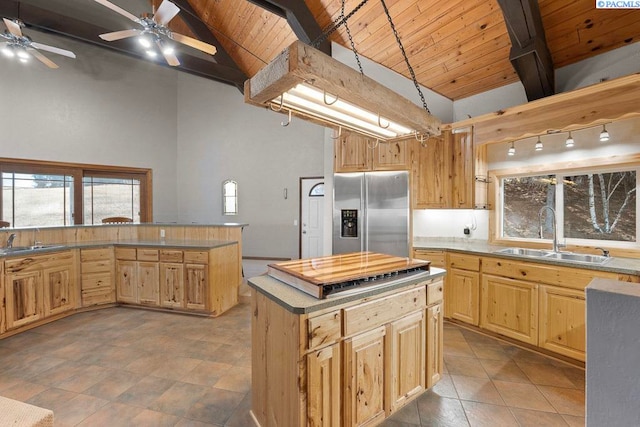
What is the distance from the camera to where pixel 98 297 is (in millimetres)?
3670

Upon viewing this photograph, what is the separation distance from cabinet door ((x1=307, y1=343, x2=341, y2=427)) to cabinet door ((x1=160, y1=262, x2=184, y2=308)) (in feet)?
8.82

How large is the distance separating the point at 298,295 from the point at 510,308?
2.41 metres

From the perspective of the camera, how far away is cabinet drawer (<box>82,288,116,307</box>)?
3.60 meters

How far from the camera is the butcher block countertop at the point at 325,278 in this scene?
4.45 feet

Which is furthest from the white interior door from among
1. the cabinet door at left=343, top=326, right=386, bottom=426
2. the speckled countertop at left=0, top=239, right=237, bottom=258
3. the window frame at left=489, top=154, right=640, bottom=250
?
the cabinet door at left=343, top=326, right=386, bottom=426

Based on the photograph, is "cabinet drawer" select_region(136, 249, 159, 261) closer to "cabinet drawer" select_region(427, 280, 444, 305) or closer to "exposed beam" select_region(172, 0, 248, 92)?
"cabinet drawer" select_region(427, 280, 444, 305)

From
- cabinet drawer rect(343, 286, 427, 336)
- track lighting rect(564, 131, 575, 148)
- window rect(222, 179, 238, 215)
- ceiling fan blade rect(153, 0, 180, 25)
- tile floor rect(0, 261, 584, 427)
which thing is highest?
ceiling fan blade rect(153, 0, 180, 25)

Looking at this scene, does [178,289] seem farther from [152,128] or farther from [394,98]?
[152,128]

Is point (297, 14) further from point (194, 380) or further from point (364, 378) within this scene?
point (194, 380)

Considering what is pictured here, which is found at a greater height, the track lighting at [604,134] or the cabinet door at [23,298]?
the track lighting at [604,134]

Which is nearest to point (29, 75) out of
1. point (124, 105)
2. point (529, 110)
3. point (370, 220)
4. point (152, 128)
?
point (124, 105)

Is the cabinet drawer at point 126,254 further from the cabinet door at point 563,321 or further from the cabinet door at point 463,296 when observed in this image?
the cabinet door at point 563,321

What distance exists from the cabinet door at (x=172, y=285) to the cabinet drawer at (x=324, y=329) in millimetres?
2692

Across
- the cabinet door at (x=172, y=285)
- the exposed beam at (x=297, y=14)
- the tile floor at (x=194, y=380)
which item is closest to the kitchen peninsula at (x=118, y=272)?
the cabinet door at (x=172, y=285)
